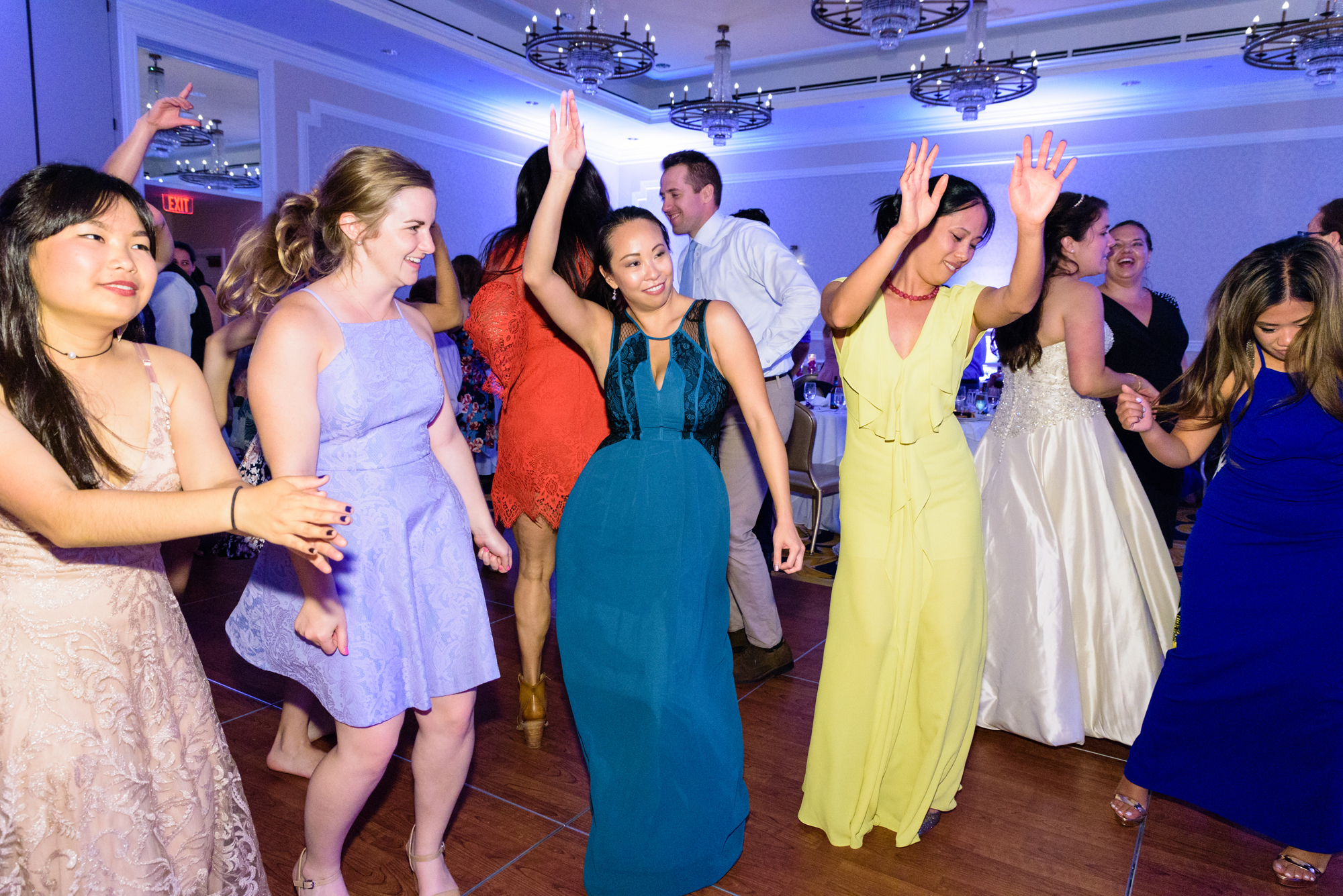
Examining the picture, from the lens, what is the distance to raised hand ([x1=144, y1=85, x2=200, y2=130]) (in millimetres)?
2605

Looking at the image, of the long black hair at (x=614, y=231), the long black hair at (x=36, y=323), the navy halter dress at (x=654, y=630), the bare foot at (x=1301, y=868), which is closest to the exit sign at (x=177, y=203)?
the long black hair at (x=614, y=231)

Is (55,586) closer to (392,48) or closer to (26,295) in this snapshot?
(26,295)

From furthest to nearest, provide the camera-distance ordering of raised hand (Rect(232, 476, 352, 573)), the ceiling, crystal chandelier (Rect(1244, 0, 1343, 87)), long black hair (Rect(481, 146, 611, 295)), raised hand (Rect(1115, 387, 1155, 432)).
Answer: the ceiling
crystal chandelier (Rect(1244, 0, 1343, 87))
long black hair (Rect(481, 146, 611, 295))
raised hand (Rect(1115, 387, 1155, 432))
raised hand (Rect(232, 476, 352, 573))

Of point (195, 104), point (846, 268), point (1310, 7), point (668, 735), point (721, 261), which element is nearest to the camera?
point (668, 735)

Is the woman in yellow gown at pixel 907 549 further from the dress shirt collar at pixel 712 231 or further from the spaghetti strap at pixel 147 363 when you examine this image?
the spaghetti strap at pixel 147 363

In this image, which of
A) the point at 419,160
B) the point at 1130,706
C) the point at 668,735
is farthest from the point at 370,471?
the point at 419,160

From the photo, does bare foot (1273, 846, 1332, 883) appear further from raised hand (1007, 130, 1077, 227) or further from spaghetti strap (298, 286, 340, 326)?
spaghetti strap (298, 286, 340, 326)

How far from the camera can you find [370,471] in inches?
71.0

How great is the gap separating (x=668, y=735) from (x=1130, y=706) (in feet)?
5.76

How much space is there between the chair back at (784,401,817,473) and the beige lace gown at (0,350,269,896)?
4084 mm

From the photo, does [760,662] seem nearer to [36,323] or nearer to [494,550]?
[494,550]

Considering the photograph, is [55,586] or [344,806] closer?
[55,586]

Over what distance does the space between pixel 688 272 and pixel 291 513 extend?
2.76 m

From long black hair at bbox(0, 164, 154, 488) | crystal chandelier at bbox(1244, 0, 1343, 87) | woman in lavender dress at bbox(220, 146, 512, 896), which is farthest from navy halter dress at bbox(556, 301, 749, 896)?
crystal chandelier at bbox(1244, 0, 1343, 87)
